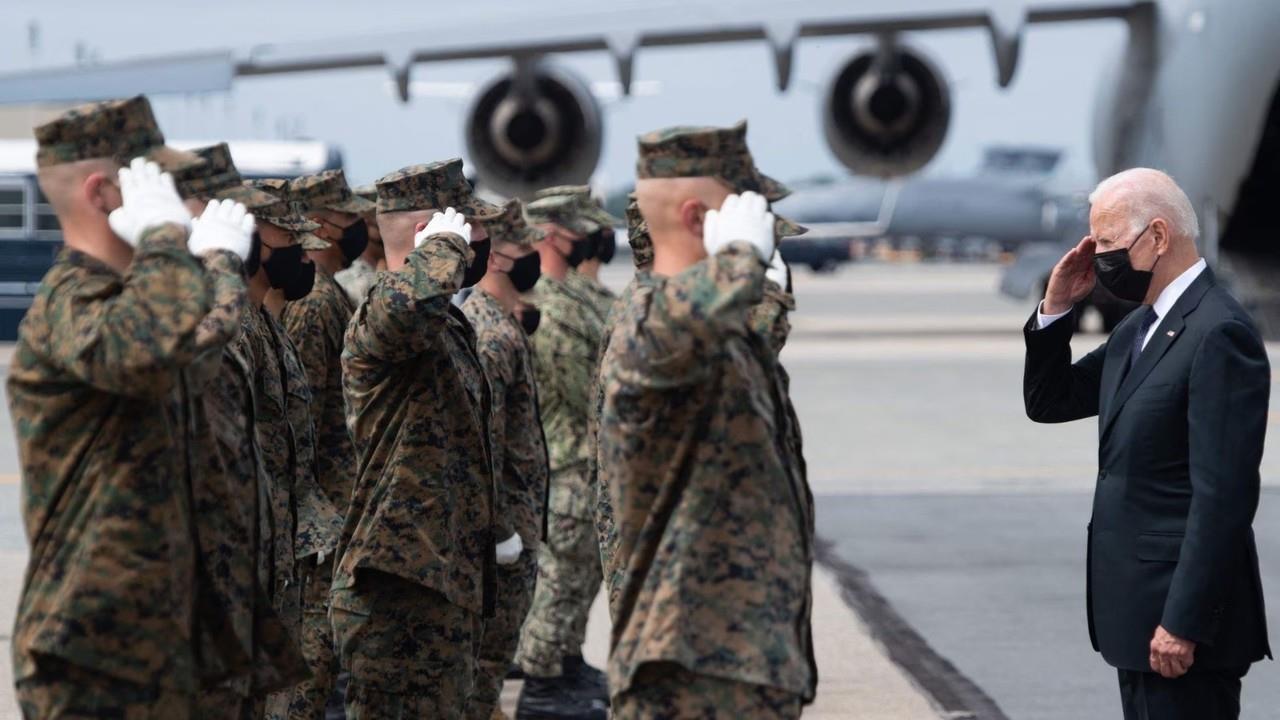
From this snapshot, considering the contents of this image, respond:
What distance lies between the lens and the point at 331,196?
5922 mm

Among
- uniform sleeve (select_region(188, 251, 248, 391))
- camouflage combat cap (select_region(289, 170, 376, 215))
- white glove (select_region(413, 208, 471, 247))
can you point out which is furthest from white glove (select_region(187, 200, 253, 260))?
camouflage combat cap (select_region(289, 170, 376, 215))

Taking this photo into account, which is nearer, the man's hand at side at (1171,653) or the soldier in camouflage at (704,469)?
the soldier in camouflage at (704,469)

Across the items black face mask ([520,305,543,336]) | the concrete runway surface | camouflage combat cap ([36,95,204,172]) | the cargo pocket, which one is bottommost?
the concrete runway surface

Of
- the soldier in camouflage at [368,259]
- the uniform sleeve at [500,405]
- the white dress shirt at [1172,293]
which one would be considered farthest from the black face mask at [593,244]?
the white dress shirt at [1172,293]

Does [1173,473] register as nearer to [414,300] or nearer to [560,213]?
[414,300]

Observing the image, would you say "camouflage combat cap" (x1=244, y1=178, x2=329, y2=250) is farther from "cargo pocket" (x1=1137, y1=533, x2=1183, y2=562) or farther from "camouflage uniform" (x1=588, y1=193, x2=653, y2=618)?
"cargo pocket" (x1=1137, y1=533, x2=1183, y2=562)

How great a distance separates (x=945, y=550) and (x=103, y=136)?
6.53 m

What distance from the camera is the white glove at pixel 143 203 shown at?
3174mm

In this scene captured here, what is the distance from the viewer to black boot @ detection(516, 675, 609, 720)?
19.8 ft

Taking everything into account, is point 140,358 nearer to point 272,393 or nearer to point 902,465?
point 272,393

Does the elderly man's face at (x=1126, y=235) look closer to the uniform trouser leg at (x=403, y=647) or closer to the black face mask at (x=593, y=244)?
the uniform trouser leg at (x=403, y=647)

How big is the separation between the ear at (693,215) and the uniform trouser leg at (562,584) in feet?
10.5

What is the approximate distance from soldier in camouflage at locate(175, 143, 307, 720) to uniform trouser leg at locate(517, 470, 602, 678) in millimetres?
2678

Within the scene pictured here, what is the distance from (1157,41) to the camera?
58.0 ft
